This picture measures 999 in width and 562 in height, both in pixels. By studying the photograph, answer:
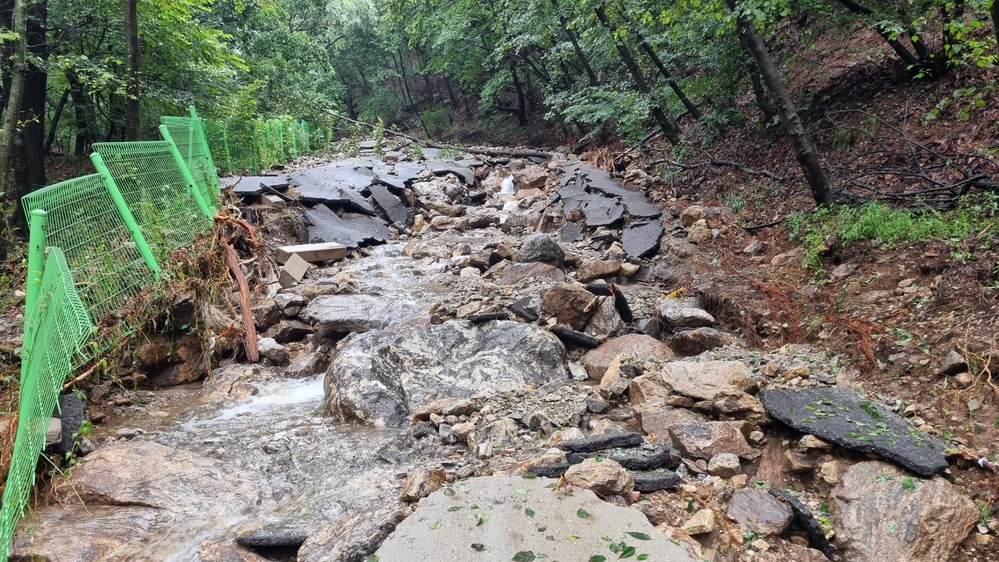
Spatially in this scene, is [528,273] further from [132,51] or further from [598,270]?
[132,51]

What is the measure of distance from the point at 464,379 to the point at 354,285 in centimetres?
314

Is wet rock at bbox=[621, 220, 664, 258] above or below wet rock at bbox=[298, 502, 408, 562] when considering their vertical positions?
above

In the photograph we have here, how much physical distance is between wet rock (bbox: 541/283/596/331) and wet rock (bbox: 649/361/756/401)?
136cm

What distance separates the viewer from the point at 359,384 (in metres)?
4.36

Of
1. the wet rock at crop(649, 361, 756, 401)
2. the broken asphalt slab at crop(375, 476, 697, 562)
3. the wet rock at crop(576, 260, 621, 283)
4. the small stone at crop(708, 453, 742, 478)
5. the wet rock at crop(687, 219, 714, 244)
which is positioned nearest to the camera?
the broken asphalt slab at crop(375, 476, 697, 562)

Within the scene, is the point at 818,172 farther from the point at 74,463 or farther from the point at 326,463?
the point at 74,463

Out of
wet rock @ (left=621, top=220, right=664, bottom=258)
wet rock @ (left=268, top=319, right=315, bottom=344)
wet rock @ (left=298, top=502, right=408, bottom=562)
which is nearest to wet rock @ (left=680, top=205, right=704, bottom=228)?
wet rock @ (left=621, top=220, right=664, bottom=258)

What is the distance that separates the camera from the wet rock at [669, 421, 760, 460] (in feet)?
10.4

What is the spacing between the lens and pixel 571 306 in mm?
5477

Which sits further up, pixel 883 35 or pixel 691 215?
pixel 883 35

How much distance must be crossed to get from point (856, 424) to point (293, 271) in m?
6.44

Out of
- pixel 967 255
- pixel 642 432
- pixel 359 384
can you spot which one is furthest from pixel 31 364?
pixel 967 255

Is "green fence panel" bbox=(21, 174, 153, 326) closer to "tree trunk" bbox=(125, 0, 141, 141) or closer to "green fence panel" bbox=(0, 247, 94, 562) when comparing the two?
"green fence panel" bbox=(0, 247, 94, 562)

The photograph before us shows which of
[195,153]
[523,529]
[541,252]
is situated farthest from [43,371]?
[195,153]
